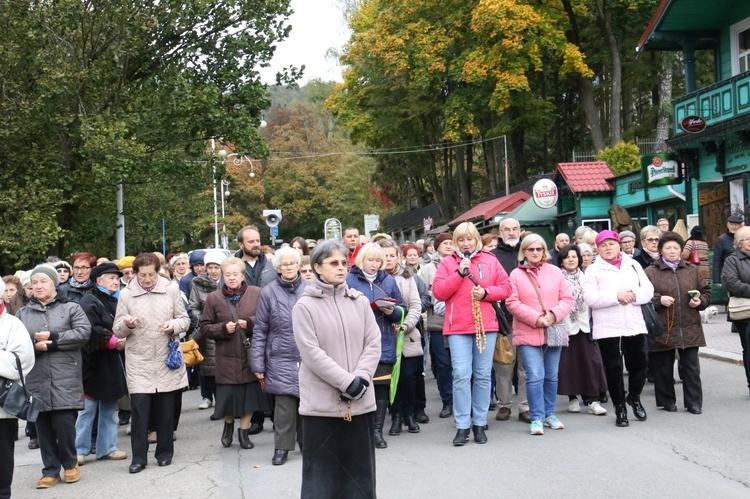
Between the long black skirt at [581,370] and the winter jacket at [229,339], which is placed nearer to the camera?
the winter jacket at [229,339]

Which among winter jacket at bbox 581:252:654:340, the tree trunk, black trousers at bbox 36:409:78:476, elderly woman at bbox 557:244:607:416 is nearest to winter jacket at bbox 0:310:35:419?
black trousers at bbox 36:409:78:476

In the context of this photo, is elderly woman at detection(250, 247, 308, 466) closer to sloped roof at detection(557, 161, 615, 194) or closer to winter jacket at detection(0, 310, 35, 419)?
winter jacket at detection(0, 310, 35, 419)

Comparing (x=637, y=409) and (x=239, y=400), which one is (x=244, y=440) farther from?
(x=637, y=409)

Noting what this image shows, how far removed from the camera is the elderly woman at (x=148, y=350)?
752cm

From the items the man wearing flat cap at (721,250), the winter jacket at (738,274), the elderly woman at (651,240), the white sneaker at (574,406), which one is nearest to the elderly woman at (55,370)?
the white sneaker at (574,406)

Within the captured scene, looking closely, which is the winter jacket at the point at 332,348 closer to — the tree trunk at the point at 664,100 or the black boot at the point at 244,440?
the black boot at the point at 244,440

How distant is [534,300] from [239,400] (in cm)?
300

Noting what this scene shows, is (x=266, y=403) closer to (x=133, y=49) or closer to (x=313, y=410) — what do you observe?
(x=313, y=410)

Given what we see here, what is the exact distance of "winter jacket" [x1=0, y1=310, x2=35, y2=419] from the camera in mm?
5980

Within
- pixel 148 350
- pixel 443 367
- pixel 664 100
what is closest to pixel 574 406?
pixel 443 367

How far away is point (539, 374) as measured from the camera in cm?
817

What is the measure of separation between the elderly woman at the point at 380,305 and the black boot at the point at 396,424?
54cm

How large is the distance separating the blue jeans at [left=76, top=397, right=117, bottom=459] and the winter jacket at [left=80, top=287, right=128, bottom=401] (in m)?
0.12

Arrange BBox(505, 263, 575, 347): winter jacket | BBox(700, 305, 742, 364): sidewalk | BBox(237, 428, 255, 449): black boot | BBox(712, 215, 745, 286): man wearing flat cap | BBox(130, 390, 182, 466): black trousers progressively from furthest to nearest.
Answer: BBox(700, 305, 742, 364): sidewalk → BBox(712, 215, 745, 286): man wearing flat cap → BBox(237, 428, 255, 449): black boot → BBox(505, 263, 575, 347): winter jacket → BBox(130, 390, 182, 466): black trousers
